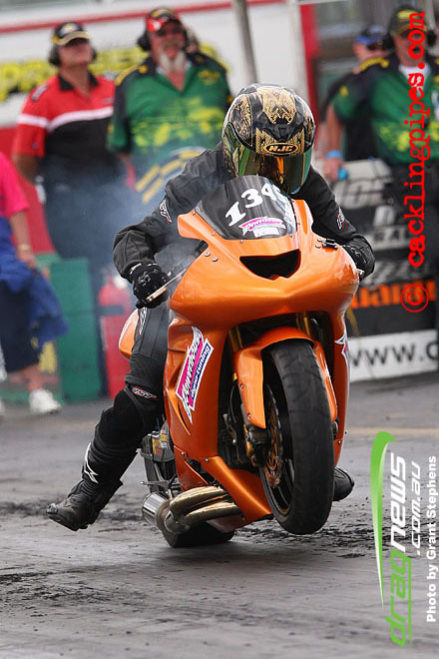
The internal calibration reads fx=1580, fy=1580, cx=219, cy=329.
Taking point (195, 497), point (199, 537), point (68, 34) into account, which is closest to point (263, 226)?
point (195, 497)

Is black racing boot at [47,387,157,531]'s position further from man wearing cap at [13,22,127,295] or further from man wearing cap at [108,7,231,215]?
man wearing cap at [13,22,127,295]

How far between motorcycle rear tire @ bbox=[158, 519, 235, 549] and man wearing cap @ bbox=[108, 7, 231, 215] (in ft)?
20.2

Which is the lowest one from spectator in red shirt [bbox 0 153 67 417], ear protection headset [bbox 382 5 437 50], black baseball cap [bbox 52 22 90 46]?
spectator in red shirt [bbox 0 153 67 417]

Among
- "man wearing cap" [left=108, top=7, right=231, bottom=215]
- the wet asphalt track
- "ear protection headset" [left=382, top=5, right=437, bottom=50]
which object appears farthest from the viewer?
"man wearing cap" [left=108, top=7, right=231, bottom=215]

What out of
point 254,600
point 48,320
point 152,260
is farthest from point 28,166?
point 254,600

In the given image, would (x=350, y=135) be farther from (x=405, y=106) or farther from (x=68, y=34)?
(x=68, y=34)

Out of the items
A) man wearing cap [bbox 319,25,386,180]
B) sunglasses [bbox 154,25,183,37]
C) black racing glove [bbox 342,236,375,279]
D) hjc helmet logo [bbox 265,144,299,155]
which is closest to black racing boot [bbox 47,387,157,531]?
black racing glove [bbox 342,236,375,279]

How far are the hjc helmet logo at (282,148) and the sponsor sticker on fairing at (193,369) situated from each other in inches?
25.8

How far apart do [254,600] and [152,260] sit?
1.40 meters

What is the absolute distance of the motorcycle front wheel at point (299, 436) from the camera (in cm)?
486

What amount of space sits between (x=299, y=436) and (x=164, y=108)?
730 cm

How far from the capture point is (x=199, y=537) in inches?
230

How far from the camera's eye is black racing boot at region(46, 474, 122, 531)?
5.87m

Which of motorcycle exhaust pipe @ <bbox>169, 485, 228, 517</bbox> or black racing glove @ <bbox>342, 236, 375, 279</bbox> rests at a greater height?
black racing glove @ <bbox>342, 236, 375, 279</bbox>
